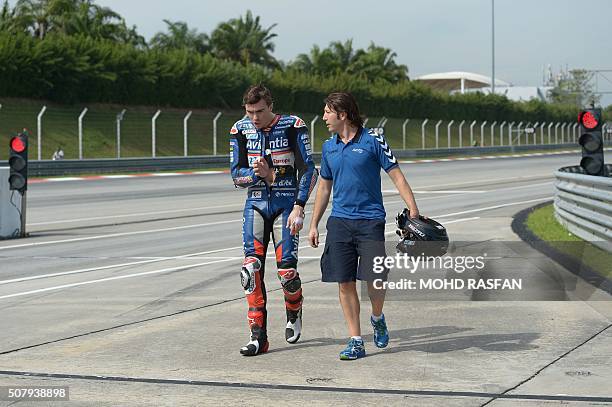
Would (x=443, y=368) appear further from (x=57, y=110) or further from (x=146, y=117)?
(x=146, y=117)

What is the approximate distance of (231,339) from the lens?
8.20 meters

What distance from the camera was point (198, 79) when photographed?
5856cm

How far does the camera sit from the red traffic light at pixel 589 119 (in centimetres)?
1697

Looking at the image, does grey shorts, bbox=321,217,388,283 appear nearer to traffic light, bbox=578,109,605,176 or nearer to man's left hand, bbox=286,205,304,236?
man's left hand, bbox=286,205,304,236

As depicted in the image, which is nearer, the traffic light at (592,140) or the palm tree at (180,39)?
the traffic light at (592,140)

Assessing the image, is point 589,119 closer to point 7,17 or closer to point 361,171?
point 361,171

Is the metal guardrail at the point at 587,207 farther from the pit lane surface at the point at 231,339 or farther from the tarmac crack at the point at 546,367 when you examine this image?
the tarmac crack at the point at 546,367

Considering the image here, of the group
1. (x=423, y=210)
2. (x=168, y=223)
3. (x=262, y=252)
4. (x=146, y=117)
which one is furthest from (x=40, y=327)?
(x=146, y=117)

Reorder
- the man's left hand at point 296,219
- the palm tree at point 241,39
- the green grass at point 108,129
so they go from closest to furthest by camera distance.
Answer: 1. the man's left hand at point 296,219
2. the green grass at point 108,129
3. the palm tree at point 241,39

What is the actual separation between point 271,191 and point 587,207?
29.3 ft

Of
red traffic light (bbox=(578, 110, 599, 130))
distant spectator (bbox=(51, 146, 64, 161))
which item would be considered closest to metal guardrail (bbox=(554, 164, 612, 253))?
red traffic light (bbox=(578, 110, 599, 130))

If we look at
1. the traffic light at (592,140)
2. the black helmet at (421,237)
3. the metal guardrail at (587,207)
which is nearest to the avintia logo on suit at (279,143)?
the black helmet at (421,237)

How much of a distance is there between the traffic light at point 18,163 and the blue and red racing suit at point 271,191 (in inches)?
403

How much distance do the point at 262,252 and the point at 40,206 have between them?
59.3 ft
